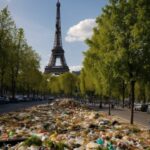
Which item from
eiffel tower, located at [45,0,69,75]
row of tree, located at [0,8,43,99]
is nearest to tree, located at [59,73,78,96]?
eiffel tower, located at [45,0,69,75]

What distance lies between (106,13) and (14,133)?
16973mm

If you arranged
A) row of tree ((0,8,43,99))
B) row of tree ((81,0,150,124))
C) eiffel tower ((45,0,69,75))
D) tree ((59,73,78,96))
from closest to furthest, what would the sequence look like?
row of tree ((81,0,150,124))
row of tree ((0,8,43,99))
tree ((59,73,78,96))
eiffel tower ((45,0,69,75))

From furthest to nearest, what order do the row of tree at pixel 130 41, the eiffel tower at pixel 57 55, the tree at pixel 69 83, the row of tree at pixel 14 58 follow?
the eiffel tower at pixel 57 55 → the tree at pixel 69 83 → the row of tree at pixel 14 58 → the row of tree at pixel 130 41

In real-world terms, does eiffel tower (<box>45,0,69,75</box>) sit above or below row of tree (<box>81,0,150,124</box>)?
above

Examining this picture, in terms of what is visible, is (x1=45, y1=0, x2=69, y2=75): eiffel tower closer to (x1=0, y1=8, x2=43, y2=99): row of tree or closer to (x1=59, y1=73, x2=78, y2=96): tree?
(x1=59, y1=73, x2=78, y2=96): tree

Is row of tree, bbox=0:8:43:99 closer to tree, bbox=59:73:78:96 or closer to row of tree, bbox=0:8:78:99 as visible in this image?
row of tree, bbox=0:8:78:99

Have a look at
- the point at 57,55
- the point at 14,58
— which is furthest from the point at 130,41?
→ the point at 57,55

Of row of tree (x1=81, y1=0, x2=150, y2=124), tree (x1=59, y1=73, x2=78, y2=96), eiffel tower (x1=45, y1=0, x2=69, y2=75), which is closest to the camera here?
row of tree (x1=81, y1=0, x2=150, y2=124)

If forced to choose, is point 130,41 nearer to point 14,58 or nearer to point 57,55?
point 14,58

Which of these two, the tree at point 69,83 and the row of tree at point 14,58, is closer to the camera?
the row of tree at point 14,58

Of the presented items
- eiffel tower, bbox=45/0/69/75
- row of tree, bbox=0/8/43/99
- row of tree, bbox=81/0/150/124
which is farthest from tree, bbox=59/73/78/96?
row of tree, bbox=81/0/150/124

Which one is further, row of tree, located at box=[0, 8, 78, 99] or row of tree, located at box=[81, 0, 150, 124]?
row of tree, located at box=[0, 8, 78, 99]

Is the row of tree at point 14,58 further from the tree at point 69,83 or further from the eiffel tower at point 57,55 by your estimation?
the eiffel tower at point 57,55

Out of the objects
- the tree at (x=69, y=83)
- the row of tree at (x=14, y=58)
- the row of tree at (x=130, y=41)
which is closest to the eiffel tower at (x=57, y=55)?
the tree at (x=69, y=83)
